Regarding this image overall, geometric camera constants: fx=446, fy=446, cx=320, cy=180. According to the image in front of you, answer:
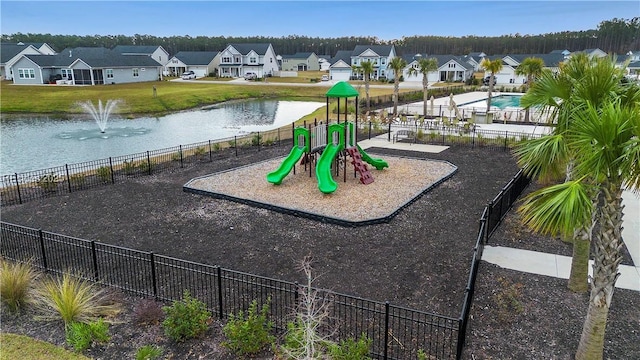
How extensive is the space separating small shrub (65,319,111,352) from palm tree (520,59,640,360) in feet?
23.0

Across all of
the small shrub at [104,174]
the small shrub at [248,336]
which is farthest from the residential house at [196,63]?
the small shrub at [248,336]

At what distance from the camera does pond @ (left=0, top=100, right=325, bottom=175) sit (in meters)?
25.1

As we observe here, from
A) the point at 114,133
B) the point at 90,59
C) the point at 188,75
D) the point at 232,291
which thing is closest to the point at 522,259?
the point at 232,291

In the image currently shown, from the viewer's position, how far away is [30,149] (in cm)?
2697

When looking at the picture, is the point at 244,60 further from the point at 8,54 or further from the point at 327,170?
the point at 327,170

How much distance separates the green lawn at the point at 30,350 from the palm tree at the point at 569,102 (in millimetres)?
8631

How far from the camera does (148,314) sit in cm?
810

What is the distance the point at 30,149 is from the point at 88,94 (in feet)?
89.6

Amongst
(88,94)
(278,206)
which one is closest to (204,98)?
(88,94)

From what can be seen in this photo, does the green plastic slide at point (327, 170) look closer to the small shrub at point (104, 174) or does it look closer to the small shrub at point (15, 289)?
the small shrub at point (104, 174)

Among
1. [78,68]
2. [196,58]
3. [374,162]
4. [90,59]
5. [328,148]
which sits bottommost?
[374,162]

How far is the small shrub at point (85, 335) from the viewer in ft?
24.0

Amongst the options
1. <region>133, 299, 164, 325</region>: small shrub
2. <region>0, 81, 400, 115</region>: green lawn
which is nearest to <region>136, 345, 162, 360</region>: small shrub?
<region>133, 299, 164, 325</region>: small shrub

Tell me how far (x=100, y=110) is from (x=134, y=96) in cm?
796
